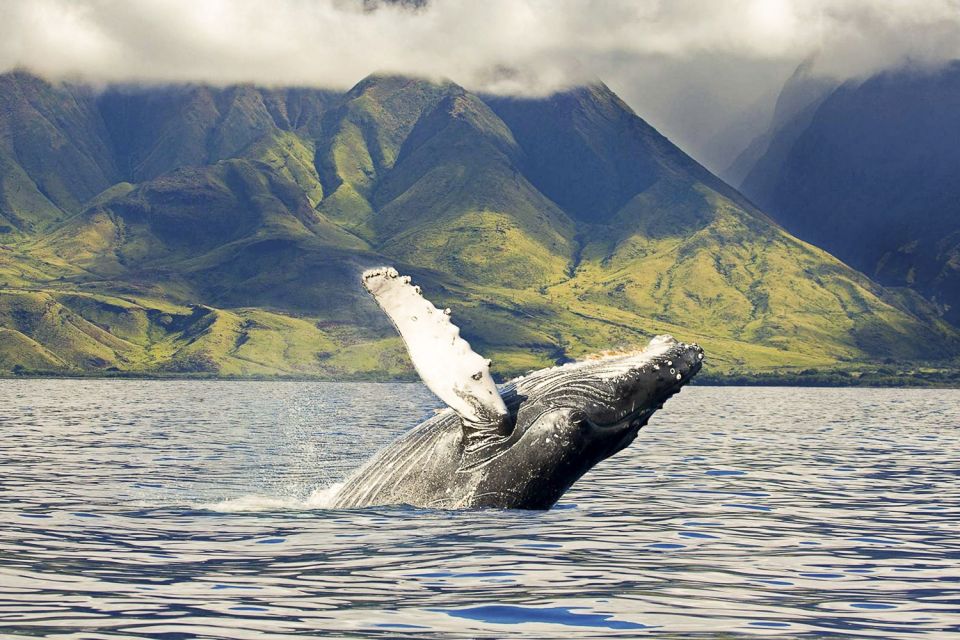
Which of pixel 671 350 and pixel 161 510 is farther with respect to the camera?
pixel 161 510

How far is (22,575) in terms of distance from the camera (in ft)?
34.7

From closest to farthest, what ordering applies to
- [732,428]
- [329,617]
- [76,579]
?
[329,617] < [76,579] < [732,428]

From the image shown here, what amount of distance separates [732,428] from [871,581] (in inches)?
1493

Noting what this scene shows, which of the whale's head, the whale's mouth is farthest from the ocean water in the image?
the whale's mouth

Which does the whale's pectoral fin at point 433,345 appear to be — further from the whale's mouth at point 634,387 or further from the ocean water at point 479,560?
the ocean water at point 479,560

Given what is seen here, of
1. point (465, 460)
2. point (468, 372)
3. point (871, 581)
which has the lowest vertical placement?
point (871, 581)

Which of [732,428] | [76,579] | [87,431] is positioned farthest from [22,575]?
[732,428]

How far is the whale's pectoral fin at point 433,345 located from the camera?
11.6 metres

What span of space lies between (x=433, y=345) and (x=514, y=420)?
140cm

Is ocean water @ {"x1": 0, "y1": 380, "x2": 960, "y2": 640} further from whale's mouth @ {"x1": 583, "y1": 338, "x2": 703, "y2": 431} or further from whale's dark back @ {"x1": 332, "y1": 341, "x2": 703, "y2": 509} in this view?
whale's mouth @ {"x1": 583, "y1": 338, "x2": 703, "y2": 431}

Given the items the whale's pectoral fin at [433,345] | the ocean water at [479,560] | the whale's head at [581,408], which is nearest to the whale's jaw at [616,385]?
the whale's head at [581,408]

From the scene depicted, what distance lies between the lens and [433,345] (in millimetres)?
11609

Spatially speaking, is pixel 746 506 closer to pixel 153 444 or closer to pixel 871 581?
pixel 871 581

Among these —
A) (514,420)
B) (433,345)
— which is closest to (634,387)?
(514,420)
